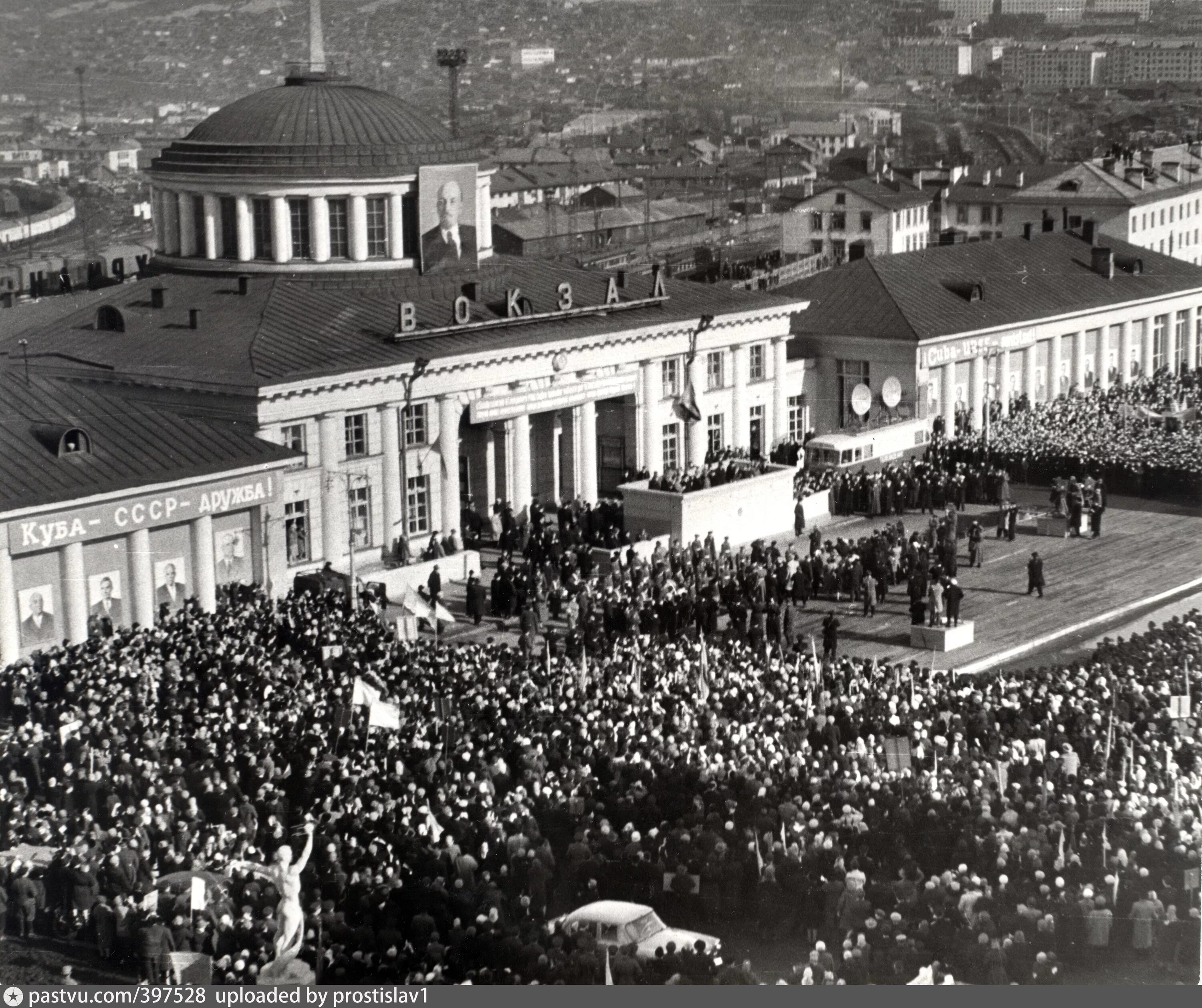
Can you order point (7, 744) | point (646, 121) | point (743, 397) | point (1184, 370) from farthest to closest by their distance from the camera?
1. point (646, 121)
2. point (1184, 370)
3. point (743, 397)
4. point (7, 744)

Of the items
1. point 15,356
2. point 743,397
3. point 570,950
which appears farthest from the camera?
point 743,397

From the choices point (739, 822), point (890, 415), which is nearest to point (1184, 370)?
point (890, 415)

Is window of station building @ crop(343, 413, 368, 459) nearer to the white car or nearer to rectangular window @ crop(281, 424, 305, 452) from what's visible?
rectangular window @ crop(281, 424, 305, 452)

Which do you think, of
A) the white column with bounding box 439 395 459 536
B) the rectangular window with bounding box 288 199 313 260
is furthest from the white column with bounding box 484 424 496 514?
the rectangular window with bounding box 288 199 313 260

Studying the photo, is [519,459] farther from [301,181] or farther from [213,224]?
[213,224]

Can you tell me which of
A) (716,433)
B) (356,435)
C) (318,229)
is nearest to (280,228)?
(318,229)

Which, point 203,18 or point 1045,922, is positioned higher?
point 203,18

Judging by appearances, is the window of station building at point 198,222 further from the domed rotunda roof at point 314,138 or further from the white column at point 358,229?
the white column at point 358,229

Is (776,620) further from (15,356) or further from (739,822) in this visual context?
(15,356)
